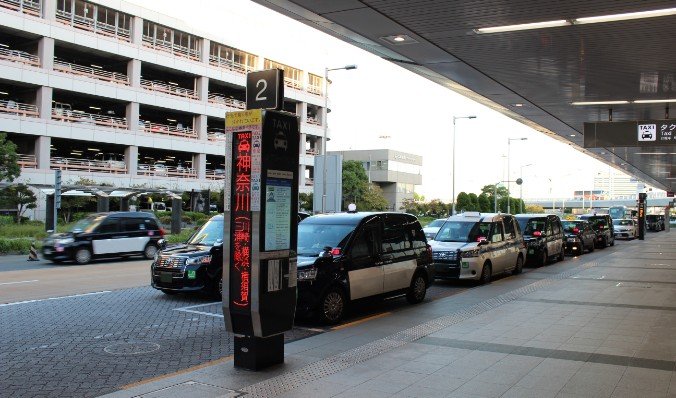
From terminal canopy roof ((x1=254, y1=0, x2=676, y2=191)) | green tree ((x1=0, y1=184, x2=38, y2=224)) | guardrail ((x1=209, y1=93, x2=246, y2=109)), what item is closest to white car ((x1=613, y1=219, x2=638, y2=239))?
terminal canopy roof ((x1=254, y1=0, x2=676, y2=191))

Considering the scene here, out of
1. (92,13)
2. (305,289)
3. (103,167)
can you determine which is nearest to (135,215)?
(305,289)

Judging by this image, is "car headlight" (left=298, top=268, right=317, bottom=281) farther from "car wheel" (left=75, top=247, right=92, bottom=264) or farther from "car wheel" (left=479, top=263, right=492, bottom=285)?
"car wheel" (left=75, top=247, right=92, bottom=264)

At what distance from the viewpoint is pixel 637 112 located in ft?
64.9

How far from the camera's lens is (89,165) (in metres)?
48.7

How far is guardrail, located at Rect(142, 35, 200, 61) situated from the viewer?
53.1 metres

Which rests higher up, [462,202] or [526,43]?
[526,43]

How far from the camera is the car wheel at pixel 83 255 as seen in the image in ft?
68.3

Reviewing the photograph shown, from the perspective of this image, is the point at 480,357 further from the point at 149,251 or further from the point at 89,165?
the point at 89,165

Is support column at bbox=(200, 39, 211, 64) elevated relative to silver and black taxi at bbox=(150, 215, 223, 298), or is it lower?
elevated

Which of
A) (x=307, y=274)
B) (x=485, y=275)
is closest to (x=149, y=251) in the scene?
(x=485, y=275)

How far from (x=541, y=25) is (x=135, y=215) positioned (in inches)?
688

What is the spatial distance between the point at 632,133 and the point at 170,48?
46.1 m

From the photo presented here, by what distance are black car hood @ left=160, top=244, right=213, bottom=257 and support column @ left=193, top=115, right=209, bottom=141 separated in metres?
46.7

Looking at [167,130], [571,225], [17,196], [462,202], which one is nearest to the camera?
[571,225]
